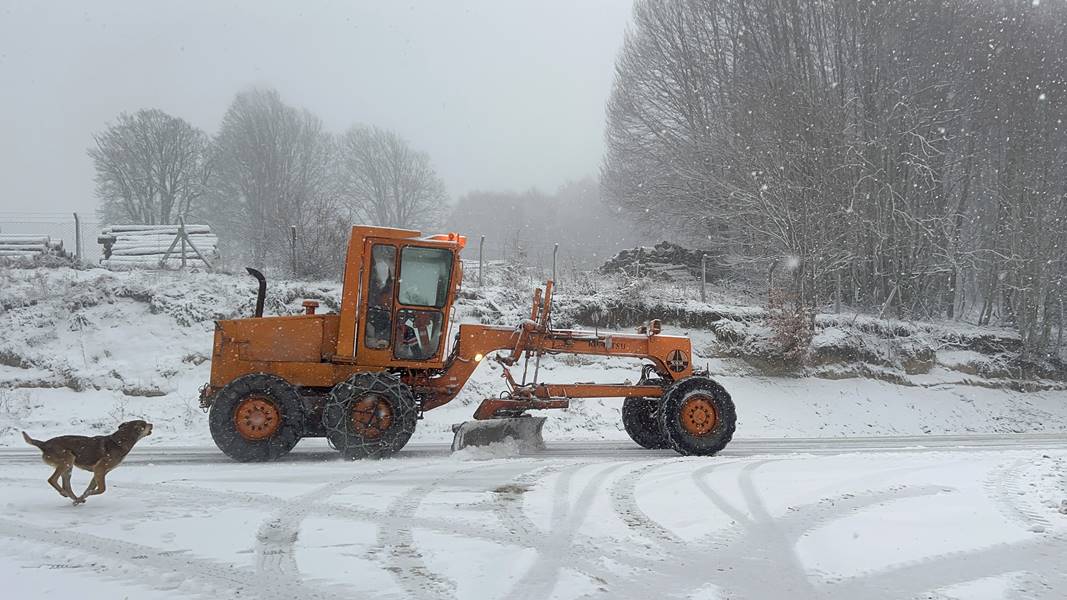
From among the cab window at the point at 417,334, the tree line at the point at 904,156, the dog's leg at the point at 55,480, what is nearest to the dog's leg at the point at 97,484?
the dog's leg at the point at 55,480

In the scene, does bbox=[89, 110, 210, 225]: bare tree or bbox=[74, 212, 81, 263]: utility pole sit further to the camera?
bbox=[89, 110, 210, 225]: bare tree

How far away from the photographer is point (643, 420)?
9.45 meters

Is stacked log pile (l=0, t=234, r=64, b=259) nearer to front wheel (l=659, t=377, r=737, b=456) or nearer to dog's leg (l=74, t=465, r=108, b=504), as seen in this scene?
dog's leg (l=74, t=465, r=108, b=504)

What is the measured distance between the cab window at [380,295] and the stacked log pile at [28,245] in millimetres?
12379

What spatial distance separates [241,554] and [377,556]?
772 millimetres

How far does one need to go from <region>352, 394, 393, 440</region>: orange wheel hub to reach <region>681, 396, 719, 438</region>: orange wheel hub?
3562 millimetres

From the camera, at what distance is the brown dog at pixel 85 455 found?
4.96 m

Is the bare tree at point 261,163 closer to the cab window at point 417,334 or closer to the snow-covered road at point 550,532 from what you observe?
the cab window at point 417,334

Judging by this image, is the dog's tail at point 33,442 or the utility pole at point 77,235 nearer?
the dog's tail at point 33,442

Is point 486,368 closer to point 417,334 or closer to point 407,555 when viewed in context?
point 417,334

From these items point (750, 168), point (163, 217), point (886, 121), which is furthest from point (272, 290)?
point (163, 217)

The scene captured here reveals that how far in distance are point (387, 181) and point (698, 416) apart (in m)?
38.6

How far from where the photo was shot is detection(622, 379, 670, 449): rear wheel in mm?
9367

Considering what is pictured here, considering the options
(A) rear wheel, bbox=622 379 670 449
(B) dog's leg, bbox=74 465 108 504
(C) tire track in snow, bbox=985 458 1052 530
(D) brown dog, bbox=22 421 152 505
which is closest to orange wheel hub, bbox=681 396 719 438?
(A) rear wheel, bbox=622 379 670 449
